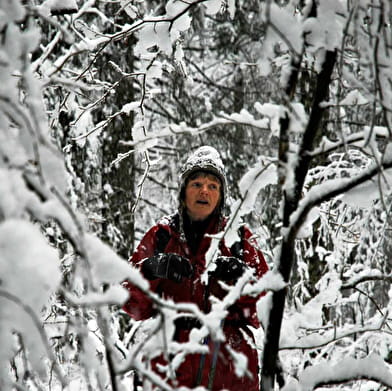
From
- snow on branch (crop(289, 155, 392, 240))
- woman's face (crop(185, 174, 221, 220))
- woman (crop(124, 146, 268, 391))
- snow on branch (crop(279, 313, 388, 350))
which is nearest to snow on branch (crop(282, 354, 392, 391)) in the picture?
snow on branch (crop(279, 313, 388, 350))

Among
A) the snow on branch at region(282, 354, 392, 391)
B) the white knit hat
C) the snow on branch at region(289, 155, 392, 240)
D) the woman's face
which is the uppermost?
the white knit hat

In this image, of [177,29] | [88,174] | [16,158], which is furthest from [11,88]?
[88,174]

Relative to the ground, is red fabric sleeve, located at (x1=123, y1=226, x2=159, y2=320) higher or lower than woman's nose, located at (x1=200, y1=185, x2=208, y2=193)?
lower

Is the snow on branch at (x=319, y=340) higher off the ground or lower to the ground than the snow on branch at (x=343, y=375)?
higher

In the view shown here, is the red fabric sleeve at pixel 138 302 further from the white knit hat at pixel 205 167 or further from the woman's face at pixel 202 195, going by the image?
the white knit hat at pixel 205 167

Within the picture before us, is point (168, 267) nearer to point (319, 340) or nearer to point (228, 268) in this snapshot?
point (228, 268)

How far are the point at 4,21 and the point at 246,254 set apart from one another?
165 cm

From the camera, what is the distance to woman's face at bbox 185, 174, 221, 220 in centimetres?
269

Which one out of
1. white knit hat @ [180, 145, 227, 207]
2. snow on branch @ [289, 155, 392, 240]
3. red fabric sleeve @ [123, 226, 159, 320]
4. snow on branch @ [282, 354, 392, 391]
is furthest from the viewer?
white knit hat @ [180, 145, 227, 207]

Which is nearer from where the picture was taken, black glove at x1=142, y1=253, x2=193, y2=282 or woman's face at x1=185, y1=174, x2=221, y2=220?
black glove at x1=142, y1=253, x2=193, y2=282

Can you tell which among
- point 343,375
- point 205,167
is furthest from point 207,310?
point 343,375

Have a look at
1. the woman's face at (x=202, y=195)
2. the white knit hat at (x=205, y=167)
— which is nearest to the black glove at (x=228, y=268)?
the woman's face at (x=202, y=195)

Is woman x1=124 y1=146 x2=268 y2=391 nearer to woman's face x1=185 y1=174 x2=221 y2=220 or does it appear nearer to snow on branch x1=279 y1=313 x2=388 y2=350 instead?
woman's face x1=185 y1=174 x2=221 y2=220

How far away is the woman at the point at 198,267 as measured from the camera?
7.36ft
